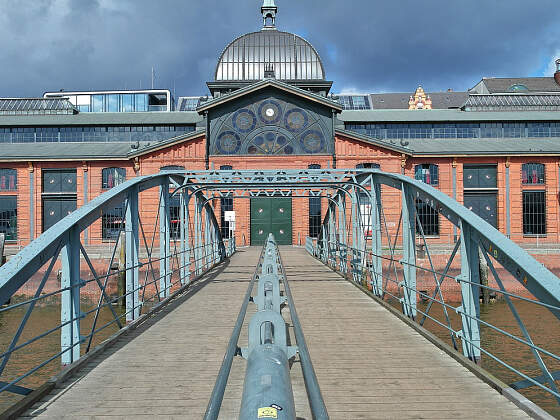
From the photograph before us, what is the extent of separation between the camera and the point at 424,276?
1094 inches

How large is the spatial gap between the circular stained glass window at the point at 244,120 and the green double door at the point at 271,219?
467cm

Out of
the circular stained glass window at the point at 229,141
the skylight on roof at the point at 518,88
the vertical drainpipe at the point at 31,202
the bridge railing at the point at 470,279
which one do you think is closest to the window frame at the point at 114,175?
the vertical drainpipe at the point at 31,202

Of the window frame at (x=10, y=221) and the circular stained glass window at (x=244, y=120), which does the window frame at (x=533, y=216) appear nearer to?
the circular stained glass window at (x=244, y=120)

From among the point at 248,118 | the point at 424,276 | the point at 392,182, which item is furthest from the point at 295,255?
the point at 392,182

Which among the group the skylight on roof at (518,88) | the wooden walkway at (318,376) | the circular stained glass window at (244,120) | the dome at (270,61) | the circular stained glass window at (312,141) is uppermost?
the skylight on roof at (518,88)

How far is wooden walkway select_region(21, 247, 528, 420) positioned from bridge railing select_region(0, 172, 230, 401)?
614mm

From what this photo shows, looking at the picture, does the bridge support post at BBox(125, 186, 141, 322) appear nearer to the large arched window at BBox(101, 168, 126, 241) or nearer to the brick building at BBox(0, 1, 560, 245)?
the brick building at BBox(0, 1, 560, 245)

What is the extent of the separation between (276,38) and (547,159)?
2048 centimetres

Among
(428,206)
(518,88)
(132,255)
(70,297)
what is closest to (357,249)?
(132,255)

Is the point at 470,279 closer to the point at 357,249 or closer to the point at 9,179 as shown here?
the point at 357,249

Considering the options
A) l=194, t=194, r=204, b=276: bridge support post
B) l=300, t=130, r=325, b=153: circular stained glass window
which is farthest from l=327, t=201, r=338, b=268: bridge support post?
l=300, t=130, r=325, b=153: circular stained glass window

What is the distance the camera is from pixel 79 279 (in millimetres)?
7582

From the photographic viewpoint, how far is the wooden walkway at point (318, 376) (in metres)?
5.30

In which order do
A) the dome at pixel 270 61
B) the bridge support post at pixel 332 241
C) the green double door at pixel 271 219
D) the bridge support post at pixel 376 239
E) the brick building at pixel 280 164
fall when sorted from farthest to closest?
the dome at pixel 270 61, the green double door at pixel 271 219, the brick building at pixel 280 164, the bridge support post at pixel 332 241, the bridge support post at pixel 376 239
